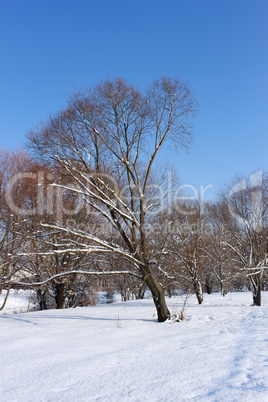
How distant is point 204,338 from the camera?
4.71 meters

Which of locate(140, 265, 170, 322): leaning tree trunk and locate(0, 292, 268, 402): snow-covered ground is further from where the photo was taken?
locate(140, 265, 170, 322): leaning tree trunk

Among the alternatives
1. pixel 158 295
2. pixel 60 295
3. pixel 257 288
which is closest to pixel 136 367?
pixel 158 295

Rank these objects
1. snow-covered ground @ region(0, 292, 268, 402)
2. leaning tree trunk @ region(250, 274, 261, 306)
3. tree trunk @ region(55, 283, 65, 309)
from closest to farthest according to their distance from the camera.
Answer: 1. snow-covered ground @ region(0, 292, 268, 402)
2. leaning tree trunk @ region(250, 274, 261, 306)
3. tree trunk @ region(55, 283, 65, 309)

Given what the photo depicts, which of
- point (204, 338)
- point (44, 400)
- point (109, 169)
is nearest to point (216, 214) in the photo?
point (109, 169)

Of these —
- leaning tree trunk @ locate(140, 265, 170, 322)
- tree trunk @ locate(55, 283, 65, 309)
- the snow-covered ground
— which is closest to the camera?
the snow-covered ground

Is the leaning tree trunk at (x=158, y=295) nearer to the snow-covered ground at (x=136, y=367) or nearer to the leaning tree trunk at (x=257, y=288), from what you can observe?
the snow-covered ground at (x=136, y=367)

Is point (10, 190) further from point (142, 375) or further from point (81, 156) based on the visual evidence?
point (142, 375)

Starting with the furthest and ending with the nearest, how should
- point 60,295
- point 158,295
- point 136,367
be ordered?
point 60,295
point 158,295
point 136,367
